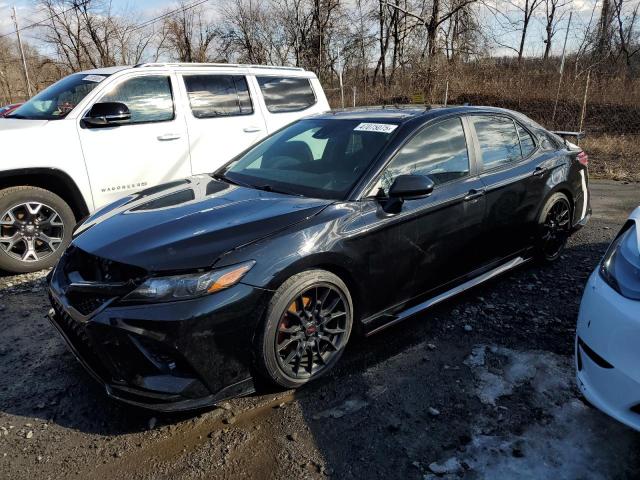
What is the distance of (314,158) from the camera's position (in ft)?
11.9

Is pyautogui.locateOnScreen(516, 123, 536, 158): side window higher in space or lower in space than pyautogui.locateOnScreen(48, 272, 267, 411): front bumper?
higher

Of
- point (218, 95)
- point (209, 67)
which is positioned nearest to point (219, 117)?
point (218, 95)

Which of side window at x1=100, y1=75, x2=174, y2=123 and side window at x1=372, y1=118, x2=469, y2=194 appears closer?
side window at x1=372, y1=118, x2=469, y2=194

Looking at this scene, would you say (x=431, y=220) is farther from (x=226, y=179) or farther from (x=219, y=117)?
(x=219, y=117)

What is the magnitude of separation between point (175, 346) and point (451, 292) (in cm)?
208

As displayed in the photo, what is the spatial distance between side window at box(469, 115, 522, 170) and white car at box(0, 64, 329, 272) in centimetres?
311

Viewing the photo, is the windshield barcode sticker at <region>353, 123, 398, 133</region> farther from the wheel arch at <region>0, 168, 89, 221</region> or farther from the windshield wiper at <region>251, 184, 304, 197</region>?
the wheel arch at <region>0, 168, 89, 221</region>

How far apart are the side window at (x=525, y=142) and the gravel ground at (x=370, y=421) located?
4.92 feet

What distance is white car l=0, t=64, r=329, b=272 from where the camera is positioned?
4602mm

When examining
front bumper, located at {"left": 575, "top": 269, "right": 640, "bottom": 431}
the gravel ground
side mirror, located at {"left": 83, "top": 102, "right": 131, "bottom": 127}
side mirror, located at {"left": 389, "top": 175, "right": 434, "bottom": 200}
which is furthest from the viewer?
side mirror, located at {"left": 83, "top": 102, "right": 131, "bottom": 127}

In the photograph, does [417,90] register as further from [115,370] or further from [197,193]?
[115,370]

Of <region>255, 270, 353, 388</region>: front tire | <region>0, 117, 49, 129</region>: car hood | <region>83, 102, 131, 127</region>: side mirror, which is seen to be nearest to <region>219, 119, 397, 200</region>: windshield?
<region>255, 270, 353, 388</region>: front tire

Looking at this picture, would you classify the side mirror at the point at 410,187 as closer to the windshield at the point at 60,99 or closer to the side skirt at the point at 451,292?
the side skirt at the point at 451,292

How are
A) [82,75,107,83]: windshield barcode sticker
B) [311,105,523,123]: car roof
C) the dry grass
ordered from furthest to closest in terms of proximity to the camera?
the dry grass, [82,75,107,83]: windshield barcode sticker, [311,105,523,123]: car roof
